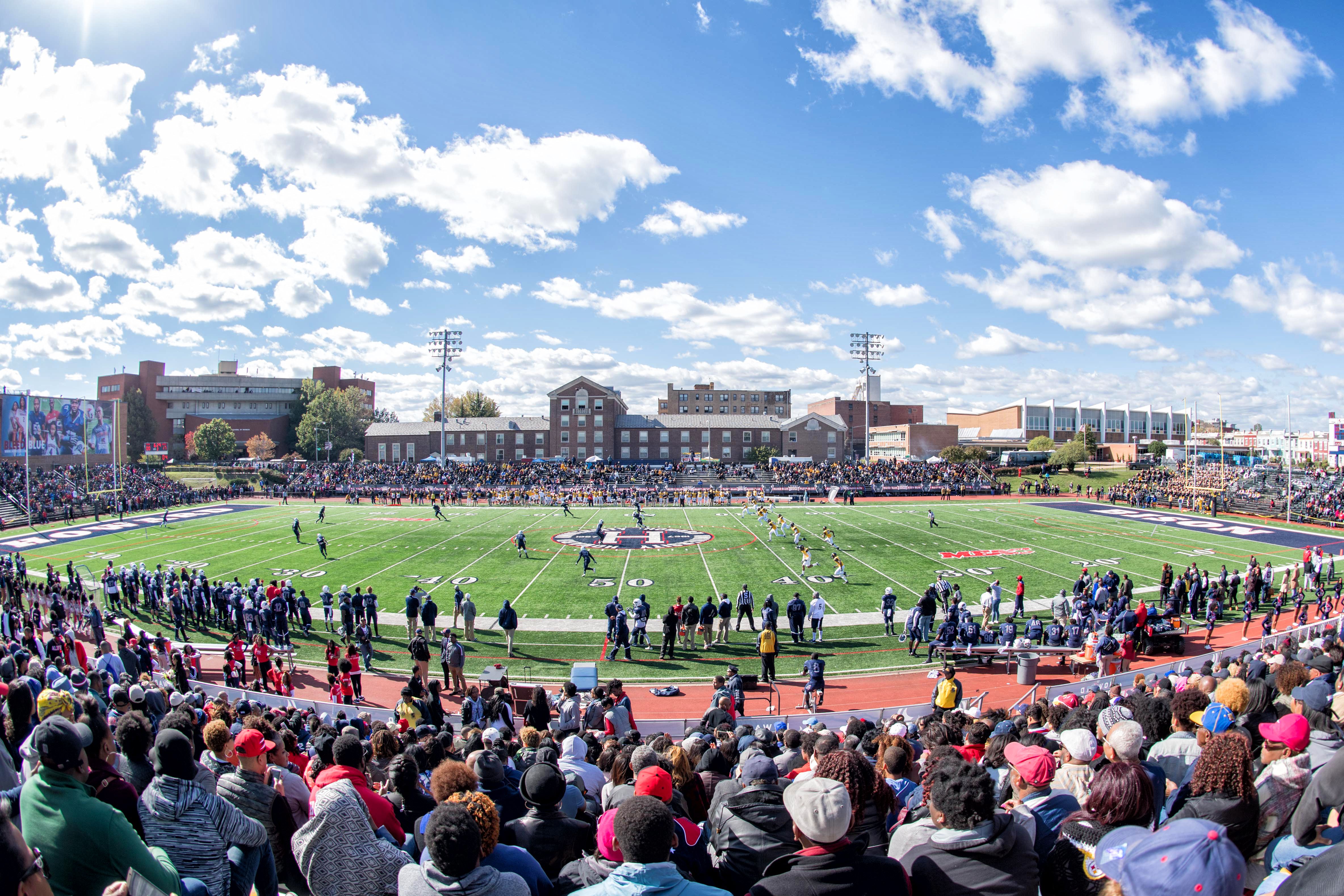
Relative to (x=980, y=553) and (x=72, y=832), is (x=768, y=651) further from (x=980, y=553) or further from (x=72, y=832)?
(x=980, y=553)

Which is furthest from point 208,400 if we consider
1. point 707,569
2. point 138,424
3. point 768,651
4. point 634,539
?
point 768,651

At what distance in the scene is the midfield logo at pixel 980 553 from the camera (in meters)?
31.3

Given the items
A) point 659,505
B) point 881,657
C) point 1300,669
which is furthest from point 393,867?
point 659,505

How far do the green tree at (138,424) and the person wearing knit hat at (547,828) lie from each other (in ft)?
375

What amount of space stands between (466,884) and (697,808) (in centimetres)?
287

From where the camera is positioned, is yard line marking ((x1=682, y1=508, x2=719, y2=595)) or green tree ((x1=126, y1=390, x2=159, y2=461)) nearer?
yard line marking ((x1=682, y1=508, x2=719, y2=595))

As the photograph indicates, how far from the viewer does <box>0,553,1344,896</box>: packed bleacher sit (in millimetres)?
2924

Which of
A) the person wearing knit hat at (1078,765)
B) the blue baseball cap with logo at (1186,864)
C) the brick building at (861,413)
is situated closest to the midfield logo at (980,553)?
the person wearing knit hat at (1078,765)

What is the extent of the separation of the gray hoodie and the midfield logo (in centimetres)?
3063

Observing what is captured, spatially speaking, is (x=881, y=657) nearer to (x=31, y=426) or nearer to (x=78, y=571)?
(x=78, y=571)

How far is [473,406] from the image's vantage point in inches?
4737

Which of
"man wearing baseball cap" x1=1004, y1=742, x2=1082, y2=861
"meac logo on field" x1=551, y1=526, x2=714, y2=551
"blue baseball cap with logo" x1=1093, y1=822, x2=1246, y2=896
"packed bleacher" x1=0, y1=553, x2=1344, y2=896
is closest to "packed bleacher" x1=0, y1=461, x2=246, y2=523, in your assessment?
"meac logo on field" x1=551, y1=526, x2=714, y2=551

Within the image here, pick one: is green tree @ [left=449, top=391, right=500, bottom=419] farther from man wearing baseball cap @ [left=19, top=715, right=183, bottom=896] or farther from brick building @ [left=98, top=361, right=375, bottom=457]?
man wearing baseball cap @ [left=19, top=715, right=183, bottom=896]

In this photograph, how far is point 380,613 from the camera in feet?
74.7
